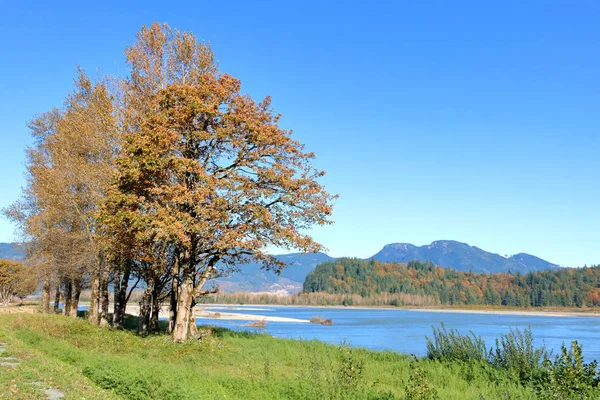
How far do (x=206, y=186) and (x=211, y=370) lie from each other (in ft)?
30.0

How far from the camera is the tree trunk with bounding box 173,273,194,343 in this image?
2678cm

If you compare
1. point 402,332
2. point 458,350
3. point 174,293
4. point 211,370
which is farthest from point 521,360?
point 402,332

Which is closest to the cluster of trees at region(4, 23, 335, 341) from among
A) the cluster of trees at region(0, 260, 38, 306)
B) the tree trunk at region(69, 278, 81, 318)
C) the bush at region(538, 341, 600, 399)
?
the tree trunk at region(69, 278, 81, 318)

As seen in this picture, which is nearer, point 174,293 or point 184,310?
point 184,310

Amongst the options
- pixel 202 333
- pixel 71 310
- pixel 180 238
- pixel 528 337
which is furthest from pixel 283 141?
pixel 71 310

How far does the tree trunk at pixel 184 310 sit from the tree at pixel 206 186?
0.05 meters

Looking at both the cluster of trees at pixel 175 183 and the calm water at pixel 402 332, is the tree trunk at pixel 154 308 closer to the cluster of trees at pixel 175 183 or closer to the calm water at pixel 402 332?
the cluster of trees at pixel 175 183

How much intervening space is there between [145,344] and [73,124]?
16.7m

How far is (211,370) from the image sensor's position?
2023 cm

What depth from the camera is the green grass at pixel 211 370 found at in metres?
13.6

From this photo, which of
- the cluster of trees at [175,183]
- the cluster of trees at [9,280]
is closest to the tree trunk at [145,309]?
the cluster of trees at [175,183]

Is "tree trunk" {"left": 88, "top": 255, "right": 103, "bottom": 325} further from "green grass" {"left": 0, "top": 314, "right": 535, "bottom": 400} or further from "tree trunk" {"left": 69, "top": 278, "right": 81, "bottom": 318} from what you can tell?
"tree trunk" {"left": 69, "top": 278, "right": 81, "bottom": 318}

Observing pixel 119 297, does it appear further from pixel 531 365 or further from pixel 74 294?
pixel 531 365

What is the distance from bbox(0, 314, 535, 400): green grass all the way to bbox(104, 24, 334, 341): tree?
392 centimetres
